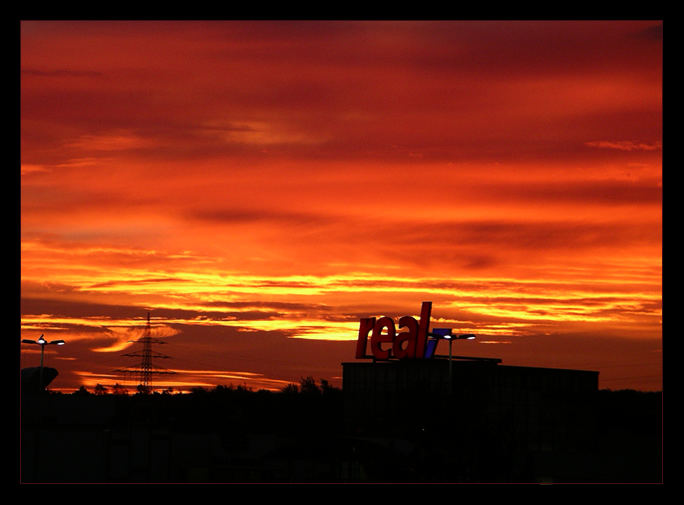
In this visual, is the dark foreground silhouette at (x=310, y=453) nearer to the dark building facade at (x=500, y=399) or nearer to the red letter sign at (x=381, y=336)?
the dark building facade at (x=500, y=399)

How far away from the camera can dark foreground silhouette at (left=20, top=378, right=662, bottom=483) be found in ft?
260

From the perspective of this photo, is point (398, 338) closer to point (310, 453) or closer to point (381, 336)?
point (381, 336)

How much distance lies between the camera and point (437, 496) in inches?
778

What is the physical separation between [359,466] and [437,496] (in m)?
57.6

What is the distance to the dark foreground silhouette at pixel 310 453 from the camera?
7925 cm

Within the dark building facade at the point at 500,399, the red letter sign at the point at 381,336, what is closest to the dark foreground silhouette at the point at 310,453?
the dark building facade at the point at 500,399

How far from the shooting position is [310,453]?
78.9m

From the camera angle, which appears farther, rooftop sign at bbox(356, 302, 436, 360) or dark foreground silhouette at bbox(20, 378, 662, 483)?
rooftop sign at bbox(356, 302, 436, 360)

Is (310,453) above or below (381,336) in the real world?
below

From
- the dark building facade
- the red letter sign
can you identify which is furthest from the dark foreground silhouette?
the red letter sign

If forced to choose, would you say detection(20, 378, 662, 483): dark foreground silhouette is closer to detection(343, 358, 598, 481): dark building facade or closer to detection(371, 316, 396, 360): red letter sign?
detection(343, 358, 598, 481): dark building facade

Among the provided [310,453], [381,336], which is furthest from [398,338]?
[310,453]
